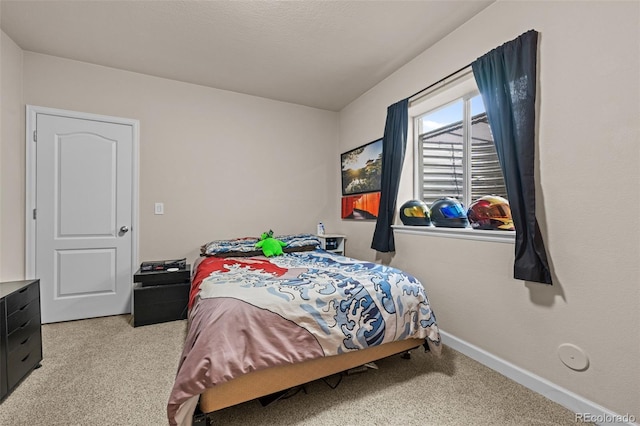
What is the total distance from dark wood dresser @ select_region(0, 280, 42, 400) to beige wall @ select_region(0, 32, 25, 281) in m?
0.81

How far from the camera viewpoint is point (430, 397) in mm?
1650

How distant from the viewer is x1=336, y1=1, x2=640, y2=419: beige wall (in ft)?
4.50

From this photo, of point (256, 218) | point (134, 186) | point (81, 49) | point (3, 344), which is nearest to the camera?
point (3, 344)

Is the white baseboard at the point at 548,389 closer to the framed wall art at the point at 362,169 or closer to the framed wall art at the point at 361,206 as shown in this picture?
the framed wall art at the point at 361,206

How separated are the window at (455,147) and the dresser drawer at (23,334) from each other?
3.25 m

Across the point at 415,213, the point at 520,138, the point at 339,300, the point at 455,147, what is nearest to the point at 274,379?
the point at 339,300

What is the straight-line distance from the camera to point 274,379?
1.47 meters

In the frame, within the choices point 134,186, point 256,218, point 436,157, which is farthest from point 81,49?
point 436,157

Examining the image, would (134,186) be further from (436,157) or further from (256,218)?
(436,157)

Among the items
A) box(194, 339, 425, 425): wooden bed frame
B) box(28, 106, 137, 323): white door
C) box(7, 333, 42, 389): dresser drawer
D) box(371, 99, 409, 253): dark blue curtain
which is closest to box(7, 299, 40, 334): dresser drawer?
box(7, 333, 42, 389): dresser drawer

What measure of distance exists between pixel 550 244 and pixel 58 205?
4122mm

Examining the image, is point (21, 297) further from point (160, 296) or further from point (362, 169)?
point (362, 169)

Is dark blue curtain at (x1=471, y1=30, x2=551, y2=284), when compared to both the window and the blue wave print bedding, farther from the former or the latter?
the blue wave print bedding

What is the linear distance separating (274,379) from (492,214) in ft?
5.81
